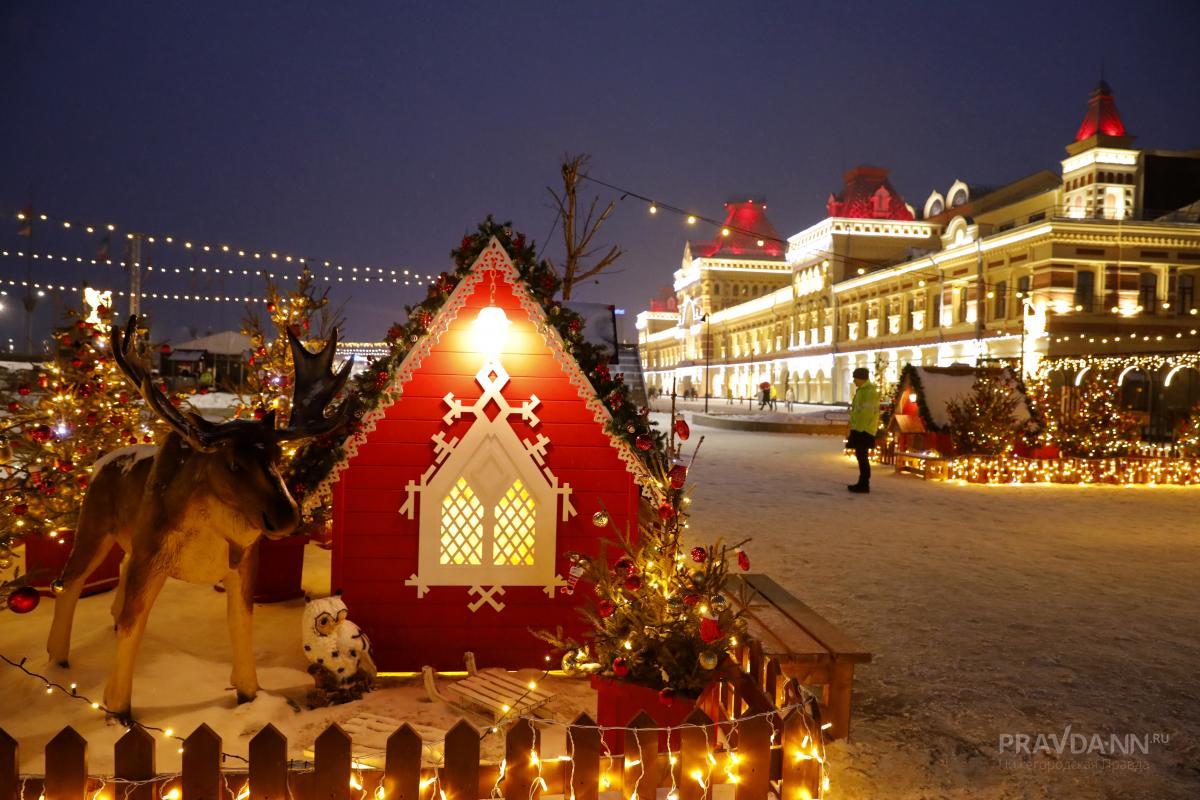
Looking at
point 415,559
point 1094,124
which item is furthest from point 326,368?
point 1094,124

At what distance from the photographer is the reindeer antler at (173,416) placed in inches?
135

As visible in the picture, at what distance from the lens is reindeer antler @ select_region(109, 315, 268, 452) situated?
3439 millimetres

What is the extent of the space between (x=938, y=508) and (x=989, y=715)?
7.90 metres

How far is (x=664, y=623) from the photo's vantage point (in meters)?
3.55

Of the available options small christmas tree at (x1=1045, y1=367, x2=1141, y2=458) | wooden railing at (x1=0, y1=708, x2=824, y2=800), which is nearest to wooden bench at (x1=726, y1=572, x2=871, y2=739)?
wooden railing at (x1=0, y1=708, x2=824, y2=800)

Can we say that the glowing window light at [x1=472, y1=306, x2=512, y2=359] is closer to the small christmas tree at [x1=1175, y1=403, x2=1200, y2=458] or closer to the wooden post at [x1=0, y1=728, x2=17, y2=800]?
the wooden post at [x1=0, y1=728, x2=17, y2=800]

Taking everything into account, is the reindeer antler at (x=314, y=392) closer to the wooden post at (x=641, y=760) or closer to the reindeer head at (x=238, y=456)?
the reindeer head at (x=238, y=456)

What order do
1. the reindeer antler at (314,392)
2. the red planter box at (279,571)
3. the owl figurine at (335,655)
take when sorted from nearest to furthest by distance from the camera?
the reindeer antler at (314,392)
the owl figurine at (335,655)
the red planter box at (279,571)

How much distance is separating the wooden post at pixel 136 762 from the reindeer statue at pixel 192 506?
4.07ft

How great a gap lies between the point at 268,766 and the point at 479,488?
8.35 ft

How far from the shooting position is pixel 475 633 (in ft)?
15.9

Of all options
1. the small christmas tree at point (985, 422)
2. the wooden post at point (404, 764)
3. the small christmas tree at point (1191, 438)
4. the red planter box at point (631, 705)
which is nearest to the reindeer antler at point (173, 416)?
the wooden post at point (404, 764)

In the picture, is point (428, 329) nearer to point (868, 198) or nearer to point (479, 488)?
point (479, 488)

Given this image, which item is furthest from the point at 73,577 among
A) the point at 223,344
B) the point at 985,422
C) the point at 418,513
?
the point at 223,344
